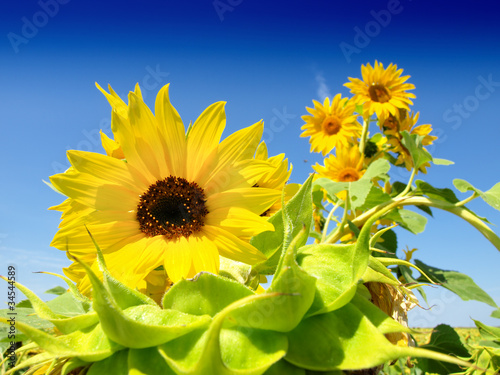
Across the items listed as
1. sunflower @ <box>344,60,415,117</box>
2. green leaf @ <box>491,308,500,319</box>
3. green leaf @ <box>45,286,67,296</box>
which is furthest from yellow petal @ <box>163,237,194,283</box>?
sunflower @ <box>344,60,415,117</box>

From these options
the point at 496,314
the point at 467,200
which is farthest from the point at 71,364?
the point at 467,200

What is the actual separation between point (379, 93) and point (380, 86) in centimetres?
4

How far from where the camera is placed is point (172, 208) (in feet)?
2.30

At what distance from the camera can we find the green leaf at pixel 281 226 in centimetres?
51

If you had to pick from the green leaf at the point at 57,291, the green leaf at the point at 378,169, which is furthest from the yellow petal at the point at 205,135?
the green leaf at the point at 378,169

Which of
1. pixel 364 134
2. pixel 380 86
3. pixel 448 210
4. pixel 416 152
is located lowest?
pixel 448 210

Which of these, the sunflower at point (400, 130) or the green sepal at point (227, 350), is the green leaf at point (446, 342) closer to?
the green sepal at point (227, 350)

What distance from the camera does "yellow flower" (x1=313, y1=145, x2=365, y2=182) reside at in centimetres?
233

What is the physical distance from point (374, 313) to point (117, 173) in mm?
475

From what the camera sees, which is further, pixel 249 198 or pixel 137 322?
pixel 249 198

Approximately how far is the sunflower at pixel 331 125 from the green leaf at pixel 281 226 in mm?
1963

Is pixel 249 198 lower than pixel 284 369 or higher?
higher

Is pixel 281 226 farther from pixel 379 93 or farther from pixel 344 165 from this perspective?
pixel 379 93

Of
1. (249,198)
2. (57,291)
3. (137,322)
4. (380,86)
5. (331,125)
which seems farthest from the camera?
(331,125)
